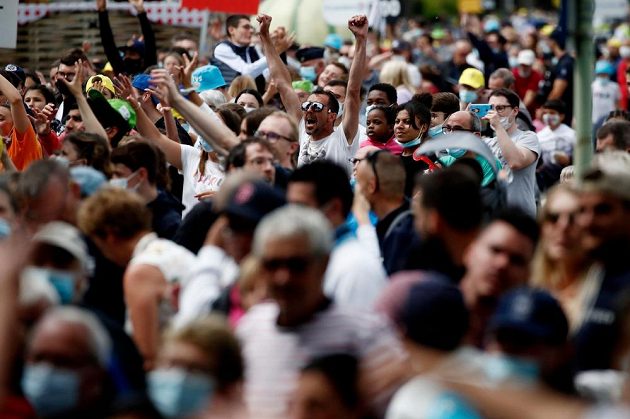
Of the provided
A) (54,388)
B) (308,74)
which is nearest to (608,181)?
(54,388)

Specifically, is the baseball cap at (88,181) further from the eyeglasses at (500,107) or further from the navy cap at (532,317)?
the eyeglasses at (500,107)

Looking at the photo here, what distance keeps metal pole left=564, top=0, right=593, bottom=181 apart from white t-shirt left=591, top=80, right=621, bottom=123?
40.9 feet

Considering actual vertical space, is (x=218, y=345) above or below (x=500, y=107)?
above

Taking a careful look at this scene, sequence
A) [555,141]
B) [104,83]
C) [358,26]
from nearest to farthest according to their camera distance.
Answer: [358,26] → [104,83] → [555,141]

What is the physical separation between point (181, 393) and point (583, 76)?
9.49ft

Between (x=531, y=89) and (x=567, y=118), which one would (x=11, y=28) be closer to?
(x=567, y=118)

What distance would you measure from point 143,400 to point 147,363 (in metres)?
1.32

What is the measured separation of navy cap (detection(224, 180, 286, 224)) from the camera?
5970 millimetres

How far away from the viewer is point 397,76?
16234 mm

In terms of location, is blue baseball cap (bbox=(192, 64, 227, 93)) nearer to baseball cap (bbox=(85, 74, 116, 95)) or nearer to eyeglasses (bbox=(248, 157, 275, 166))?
baseball cap (bbox=(85, 74, 116, 95))

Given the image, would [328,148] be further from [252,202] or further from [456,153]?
[252,202]

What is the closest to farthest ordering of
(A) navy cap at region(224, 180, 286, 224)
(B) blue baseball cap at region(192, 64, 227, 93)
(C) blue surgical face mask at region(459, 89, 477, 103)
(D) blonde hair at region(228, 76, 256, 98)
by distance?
(A) navy cap at region(224, 180, 286, 224), (B) blue baseball cap at region(192, 64, 227, 93), (D) blonde hair at region(228, 76, 256, 98), (C) blue surgical face mask at region(459, 89, 477, 103)

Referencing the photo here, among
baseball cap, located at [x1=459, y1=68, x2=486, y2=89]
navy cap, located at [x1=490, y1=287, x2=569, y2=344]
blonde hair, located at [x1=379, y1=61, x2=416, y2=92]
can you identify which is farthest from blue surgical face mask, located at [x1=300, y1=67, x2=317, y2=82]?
navy cap, located at [x1=490, y1=287, x2=569, y2=344]

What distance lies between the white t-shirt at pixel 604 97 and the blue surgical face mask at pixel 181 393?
1499 centimetres
